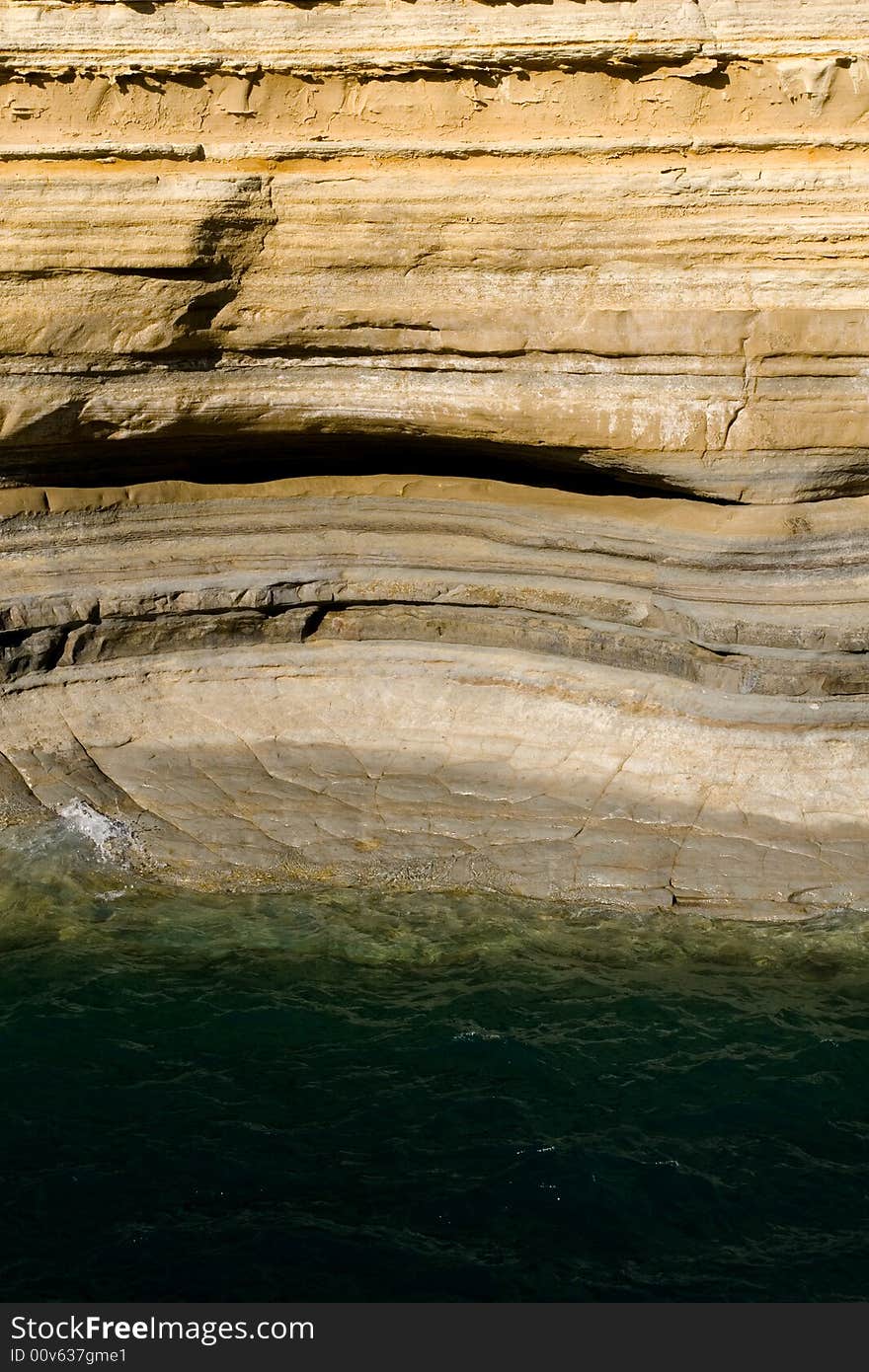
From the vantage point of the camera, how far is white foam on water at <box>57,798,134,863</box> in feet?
31.4

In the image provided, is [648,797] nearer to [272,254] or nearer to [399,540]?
[399,540]

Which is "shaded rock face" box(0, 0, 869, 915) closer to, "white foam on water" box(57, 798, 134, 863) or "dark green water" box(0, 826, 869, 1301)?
"white foam on water" box(57, 798, 134, 863)

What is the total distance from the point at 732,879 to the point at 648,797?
879 millimetres

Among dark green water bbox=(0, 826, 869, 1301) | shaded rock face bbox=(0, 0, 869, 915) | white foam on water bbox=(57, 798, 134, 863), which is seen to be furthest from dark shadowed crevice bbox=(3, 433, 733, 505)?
dark green water bbox=(0, 826, 869, 1301)

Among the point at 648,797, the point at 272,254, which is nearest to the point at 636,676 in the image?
the point at 648,797

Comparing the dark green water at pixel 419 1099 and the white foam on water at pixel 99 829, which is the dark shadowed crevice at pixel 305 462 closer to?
the white foam on water at pixel 99 829

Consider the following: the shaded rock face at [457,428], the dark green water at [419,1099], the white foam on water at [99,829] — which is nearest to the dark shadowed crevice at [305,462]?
the shaded rock face at [457,428]

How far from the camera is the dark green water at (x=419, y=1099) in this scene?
6527mm

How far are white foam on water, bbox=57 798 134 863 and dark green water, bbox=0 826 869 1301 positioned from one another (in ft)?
0.63

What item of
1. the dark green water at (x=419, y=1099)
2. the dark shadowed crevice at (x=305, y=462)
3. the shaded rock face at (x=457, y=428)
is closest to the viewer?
the dark green water at (x=419, y=1099)

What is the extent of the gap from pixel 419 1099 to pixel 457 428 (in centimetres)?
489

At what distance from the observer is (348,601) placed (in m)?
10.9

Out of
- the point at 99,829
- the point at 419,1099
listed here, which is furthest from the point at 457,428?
the point at 419,1099

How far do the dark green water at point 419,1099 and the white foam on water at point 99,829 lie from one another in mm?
191
